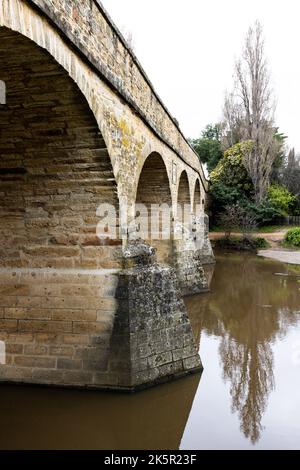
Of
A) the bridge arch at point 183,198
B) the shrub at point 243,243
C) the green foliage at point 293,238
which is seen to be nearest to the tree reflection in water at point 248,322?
the bridge arch at point 183,198

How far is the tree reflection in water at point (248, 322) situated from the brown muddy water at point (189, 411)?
0.02 meters

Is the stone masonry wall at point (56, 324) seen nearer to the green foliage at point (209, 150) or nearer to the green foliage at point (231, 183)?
the green foliage at point (231, 183)

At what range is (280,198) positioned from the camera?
25.1 metres

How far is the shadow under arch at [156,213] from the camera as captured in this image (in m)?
10.4

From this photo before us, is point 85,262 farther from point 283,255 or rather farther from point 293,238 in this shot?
point 293,238

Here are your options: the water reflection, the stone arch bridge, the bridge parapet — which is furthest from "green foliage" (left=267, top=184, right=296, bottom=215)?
the water reflection

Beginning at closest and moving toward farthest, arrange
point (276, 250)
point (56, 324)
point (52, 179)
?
point (52, 179), point (56, 324), point (276, 250)

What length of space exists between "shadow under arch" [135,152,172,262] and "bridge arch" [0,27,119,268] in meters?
5.00

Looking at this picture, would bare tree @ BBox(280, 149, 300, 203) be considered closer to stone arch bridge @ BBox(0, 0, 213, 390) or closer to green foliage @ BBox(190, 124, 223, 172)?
green foliage @ BBox(190, 124, 223, 172)

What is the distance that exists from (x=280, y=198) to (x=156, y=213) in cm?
1657

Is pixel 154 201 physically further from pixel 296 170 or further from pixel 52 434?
pixel 296 170

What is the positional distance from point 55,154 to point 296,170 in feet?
87.5

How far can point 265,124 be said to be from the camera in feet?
79.9

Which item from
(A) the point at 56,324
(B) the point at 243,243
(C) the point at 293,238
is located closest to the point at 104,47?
(A) the point at 56,324
